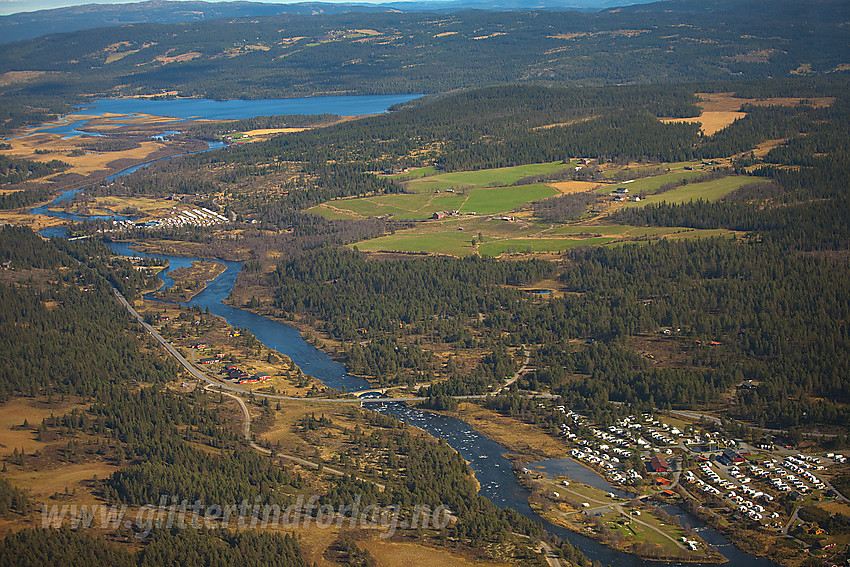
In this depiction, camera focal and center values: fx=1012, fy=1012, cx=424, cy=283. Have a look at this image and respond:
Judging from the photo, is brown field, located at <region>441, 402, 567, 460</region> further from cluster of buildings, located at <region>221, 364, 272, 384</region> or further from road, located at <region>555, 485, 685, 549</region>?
cluster of buildings, located at <region>221, 364, 272, 384</region>

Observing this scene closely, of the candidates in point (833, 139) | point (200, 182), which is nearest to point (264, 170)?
point (200, 182)

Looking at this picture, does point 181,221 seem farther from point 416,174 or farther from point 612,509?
point 612,509

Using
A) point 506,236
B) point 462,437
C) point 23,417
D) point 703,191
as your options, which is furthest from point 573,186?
point 23,417

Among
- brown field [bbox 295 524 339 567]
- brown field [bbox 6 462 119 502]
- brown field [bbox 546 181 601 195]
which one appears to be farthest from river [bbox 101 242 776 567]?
brown field [bbox 546 181 601 195]

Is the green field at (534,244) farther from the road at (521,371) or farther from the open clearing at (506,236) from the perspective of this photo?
the road at (521,371)

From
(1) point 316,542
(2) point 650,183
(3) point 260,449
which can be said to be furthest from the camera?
(2) point 650,183


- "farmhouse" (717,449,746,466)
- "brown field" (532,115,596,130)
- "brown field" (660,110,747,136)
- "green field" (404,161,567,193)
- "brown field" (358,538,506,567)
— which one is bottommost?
"farmhouse" (717,449,746,466)

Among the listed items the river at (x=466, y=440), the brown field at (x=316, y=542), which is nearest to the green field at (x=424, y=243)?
the river at (x=466, y=440)

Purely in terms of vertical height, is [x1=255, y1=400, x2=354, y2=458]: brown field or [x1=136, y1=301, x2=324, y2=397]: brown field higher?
[x1=136, y1=301, x2=324, y2=397]: brown field
